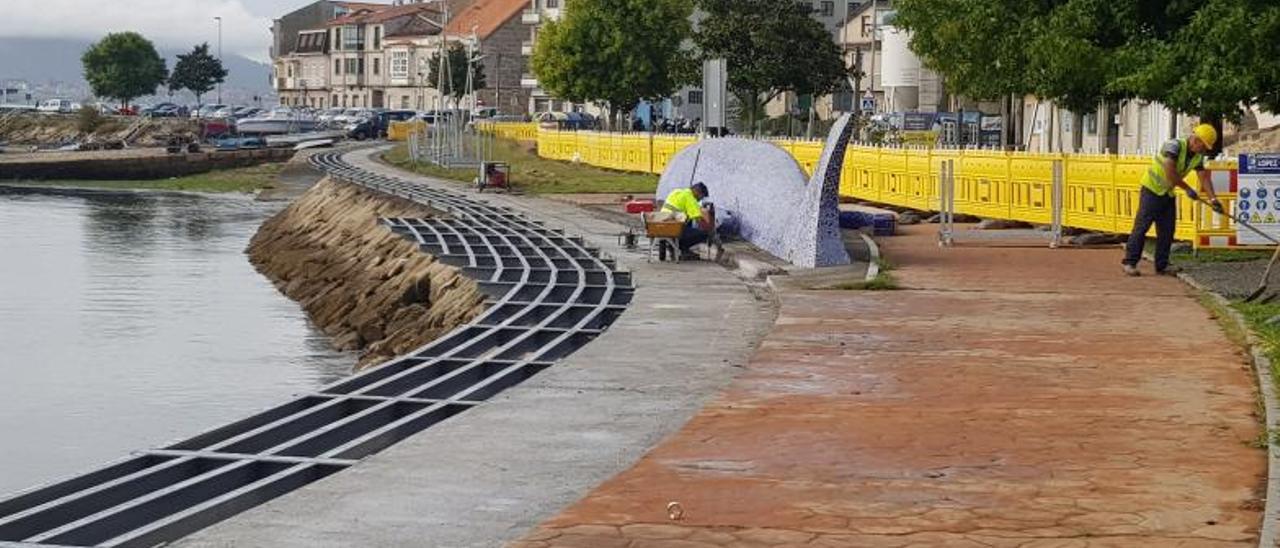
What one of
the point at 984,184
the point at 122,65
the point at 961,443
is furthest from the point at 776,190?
the point at 122,65

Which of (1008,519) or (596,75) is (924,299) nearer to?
(1008,519)

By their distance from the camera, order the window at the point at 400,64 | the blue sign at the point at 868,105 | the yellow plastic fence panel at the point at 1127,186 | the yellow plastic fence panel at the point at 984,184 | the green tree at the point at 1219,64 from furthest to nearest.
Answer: the window at the point at 400,64 → the blue sign at the point at 868,105 → the yellow plastic fence panel at the point at 984,184 → the yellow plastic fence panel at the point at 1127,186 → the green tree at the point at 1219,64

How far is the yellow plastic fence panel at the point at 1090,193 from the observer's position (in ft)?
90.6

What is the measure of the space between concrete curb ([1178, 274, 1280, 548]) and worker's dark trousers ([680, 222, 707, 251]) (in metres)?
7.90

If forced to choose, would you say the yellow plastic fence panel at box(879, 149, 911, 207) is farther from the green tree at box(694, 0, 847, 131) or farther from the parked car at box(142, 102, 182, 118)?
the parked car at box(142, 102, 182, 118)

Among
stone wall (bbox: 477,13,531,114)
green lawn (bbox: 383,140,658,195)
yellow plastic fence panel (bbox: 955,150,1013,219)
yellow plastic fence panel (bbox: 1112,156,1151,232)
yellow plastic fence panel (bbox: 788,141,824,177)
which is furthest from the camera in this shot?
stone wall (bbox: 477,13,531,114)

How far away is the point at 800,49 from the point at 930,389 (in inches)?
2345

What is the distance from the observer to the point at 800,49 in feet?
238

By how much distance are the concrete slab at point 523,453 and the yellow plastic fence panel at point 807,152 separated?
74.6 feet

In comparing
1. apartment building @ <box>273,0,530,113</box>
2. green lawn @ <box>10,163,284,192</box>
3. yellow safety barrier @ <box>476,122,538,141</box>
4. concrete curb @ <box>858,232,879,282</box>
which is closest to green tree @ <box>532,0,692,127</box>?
yellow safety barrier @ <box>476,122,538,141</box>

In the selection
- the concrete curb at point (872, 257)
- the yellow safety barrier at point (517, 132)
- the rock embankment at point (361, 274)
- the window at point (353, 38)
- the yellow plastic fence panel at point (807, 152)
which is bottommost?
the rock embankment at point (361, 274)

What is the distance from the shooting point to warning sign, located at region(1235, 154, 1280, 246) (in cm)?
2050

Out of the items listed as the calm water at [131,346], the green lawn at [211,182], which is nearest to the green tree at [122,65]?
the green lawn at [211,182]

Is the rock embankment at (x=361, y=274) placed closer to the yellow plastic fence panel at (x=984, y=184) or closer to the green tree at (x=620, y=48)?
the yellow plastic fence panel at (x=984, y=184)
